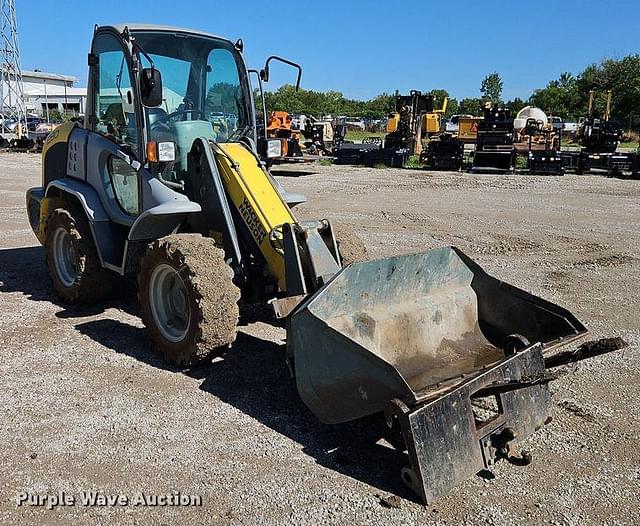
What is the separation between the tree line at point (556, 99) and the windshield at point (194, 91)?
106 feet

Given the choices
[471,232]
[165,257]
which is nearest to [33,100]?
[471,232]

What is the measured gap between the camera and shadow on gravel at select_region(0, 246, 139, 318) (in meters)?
6.03

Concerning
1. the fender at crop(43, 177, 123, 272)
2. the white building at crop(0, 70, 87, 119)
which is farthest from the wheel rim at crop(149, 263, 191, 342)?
the white building at crop(0, 70, 87, 119)

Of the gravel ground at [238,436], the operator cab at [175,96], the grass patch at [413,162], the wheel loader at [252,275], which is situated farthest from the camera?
the grass patch at [413,162]

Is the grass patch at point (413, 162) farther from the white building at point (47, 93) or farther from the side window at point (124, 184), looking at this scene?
the white building at point (47, 93)

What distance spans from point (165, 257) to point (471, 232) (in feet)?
23.5

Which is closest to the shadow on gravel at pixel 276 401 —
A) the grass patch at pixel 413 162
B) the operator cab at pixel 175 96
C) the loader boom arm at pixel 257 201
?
the loader boom arm at pixel 257 201

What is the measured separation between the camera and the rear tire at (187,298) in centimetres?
426

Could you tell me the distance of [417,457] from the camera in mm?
3066

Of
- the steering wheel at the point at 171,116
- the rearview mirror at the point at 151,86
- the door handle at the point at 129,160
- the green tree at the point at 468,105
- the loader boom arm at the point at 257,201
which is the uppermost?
the green tree at the point at 468,105

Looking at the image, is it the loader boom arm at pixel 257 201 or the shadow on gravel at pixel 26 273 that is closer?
the loader boom arm at pixel 257 201

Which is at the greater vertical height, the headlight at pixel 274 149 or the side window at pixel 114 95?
the side window at pixel 114 95

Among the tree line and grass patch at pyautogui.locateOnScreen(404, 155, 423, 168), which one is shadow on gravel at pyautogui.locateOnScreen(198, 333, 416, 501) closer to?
grass patch at pyautogui.locateOnScreen(404, 155, 423, 168)

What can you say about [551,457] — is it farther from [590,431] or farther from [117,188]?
[117,188]
